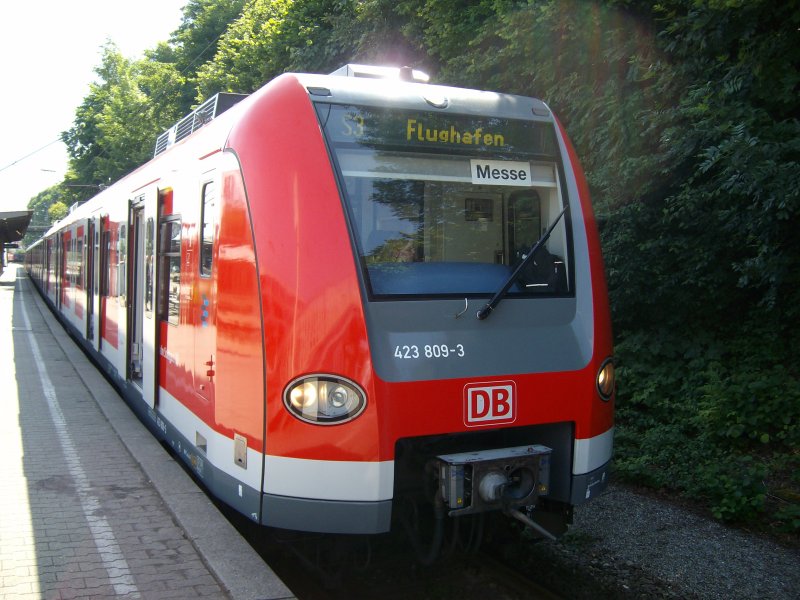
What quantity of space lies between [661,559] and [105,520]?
3.62m

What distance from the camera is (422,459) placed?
4.55 meters

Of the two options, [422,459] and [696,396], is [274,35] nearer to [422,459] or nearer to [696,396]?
[696,396]

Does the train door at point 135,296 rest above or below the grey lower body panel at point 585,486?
above

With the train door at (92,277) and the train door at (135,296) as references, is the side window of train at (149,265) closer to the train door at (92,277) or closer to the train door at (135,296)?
the train door at (135,296)

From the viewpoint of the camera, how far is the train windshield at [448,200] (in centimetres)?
444

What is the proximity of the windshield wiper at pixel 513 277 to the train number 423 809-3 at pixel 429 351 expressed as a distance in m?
0.25

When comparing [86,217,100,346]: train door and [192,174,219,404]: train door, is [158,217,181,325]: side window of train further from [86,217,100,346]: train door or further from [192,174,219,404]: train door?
[86,217,100,346]: train door

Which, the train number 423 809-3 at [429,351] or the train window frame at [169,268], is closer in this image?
the train number 423 809-3 at [429,351]

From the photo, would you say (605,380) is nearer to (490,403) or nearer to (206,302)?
(490,403)

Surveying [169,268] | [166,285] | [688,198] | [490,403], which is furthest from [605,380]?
[688,198]

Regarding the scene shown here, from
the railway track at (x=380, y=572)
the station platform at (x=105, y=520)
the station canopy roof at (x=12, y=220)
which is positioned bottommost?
the railway track at (x=380, y=572)

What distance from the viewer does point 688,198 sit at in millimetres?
8008

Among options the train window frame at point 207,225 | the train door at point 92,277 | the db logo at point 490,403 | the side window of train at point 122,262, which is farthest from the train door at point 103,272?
the db logo at point 490,403

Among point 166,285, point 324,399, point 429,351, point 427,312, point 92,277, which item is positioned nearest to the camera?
point 324,399
